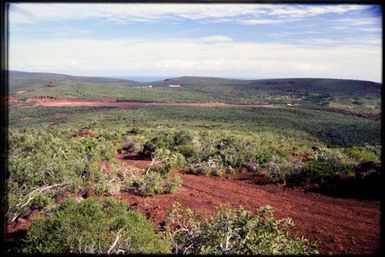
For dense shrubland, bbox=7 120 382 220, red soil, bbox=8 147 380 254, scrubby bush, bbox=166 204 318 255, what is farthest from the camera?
dense shrubland, bbox=7 120 382 220

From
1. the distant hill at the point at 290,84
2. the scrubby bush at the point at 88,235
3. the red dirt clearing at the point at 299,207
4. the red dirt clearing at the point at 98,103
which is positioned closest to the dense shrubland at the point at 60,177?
the red dirt clearing at the point at 299,207

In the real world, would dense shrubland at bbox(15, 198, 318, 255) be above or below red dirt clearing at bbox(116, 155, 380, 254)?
above

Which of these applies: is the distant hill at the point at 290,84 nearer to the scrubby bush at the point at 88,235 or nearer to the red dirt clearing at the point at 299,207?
the red dirt clearing at the point at 299,207

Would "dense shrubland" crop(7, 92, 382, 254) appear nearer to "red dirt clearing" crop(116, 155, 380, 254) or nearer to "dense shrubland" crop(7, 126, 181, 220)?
"dense shrubland" crop(7, 126, 181, 220)

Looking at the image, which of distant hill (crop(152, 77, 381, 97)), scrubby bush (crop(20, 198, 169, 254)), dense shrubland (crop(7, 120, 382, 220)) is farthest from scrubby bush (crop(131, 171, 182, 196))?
distant hill (crop(152, 77, 381, 97))

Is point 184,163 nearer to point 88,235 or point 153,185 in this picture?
point 153,185

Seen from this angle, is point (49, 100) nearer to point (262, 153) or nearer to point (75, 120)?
point (75, 120)

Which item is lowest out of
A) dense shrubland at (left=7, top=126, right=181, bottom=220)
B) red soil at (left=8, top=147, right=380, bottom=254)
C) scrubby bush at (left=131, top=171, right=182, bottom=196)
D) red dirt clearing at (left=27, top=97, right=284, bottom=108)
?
red dirt clearing at (left=27, top=97, right=284, bottom=108)
